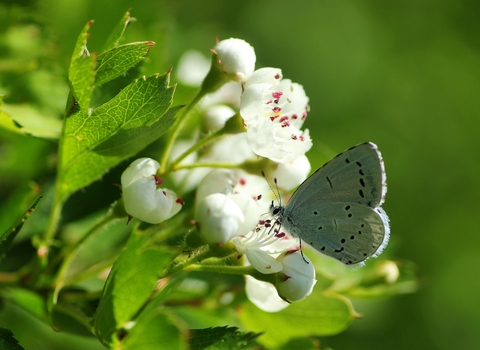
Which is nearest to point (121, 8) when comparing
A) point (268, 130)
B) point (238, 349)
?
point (268, 130)

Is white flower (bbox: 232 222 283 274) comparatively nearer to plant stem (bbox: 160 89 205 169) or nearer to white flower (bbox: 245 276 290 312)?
white flower (bbox: 245 276 290 312)

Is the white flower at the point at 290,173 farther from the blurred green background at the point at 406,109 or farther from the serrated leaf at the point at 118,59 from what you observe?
the blurred green background at the point at 406,109

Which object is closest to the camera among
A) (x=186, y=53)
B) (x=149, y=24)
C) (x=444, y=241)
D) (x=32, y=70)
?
(x=32, y=70)

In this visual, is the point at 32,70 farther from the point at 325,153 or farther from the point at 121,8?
the point at 325,153

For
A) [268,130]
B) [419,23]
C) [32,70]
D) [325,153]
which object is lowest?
[419,23]

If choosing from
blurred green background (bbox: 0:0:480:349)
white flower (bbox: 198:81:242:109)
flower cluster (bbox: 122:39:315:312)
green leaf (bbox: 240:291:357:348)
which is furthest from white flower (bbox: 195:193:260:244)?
blurred green background (bbox: 0:0:480:349)

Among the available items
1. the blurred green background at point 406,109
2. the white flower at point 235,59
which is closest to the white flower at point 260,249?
the white flower at point 235,59

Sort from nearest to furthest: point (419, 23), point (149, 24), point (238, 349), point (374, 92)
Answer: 1. point (238, 349)
2. point (149, 24)
3. point (374, 92)
4. point (419, 23)

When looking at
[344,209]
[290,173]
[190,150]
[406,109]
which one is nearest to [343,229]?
[344,209]
